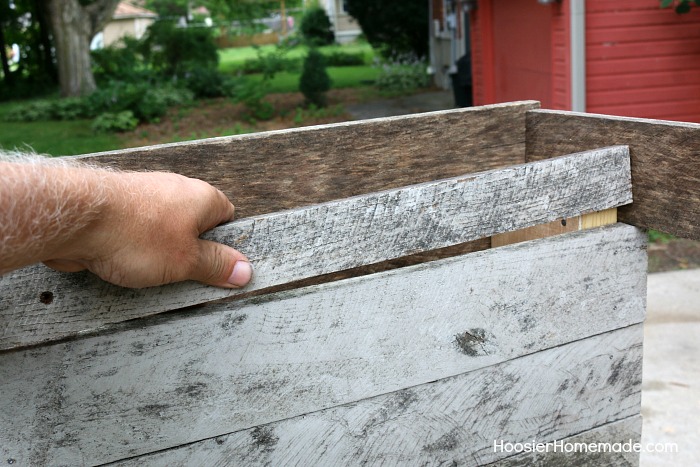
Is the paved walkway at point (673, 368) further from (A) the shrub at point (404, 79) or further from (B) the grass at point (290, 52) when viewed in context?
(B) the grass at point (290, 52)

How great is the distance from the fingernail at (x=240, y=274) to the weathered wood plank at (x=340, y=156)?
0.66 metres

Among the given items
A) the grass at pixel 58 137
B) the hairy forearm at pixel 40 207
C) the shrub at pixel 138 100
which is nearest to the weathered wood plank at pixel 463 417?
the hairy forearm at pixel 40 207

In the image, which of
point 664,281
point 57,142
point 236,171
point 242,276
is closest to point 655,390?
point 664,281

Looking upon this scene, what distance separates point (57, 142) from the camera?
1286 cm

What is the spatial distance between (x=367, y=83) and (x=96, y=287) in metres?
19.9

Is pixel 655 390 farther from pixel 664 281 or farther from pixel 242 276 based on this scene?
pixel 242 276

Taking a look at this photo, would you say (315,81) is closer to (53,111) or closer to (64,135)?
(64,135)

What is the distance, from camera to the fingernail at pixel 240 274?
119cm

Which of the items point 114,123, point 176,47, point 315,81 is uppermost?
point 176,47

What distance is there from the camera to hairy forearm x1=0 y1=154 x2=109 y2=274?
35.5 inches

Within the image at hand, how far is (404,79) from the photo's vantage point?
19.0m

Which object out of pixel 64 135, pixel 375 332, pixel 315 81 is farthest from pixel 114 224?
pixel 315 81

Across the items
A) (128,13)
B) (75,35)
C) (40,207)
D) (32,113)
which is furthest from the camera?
(128,13)

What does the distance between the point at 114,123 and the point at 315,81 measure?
4.12 meters
